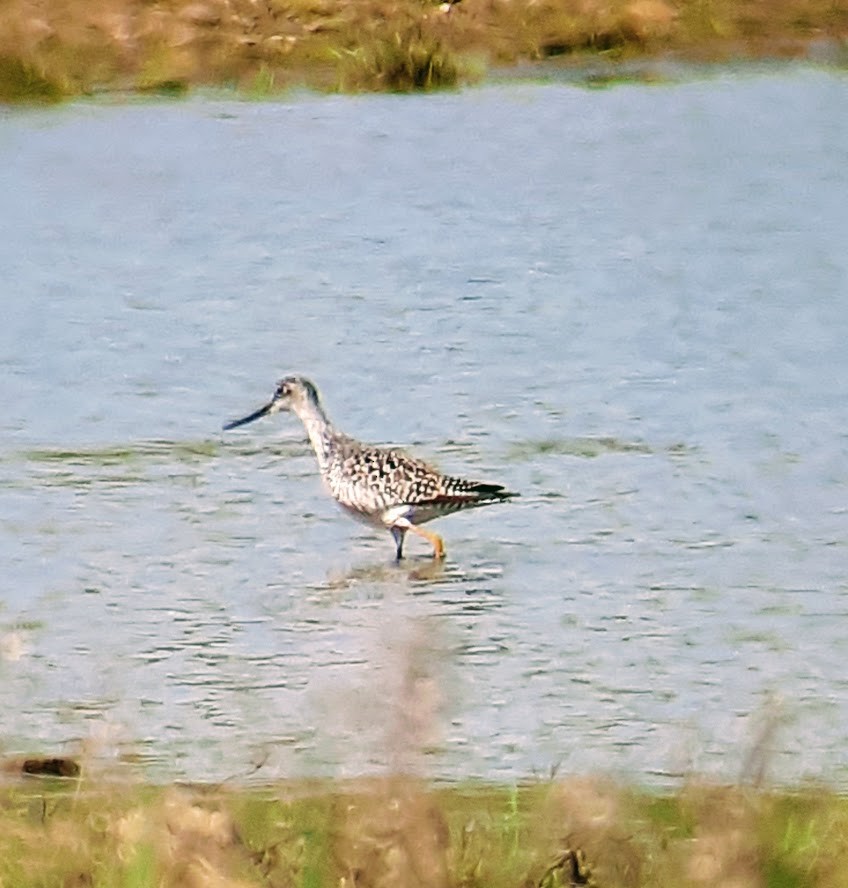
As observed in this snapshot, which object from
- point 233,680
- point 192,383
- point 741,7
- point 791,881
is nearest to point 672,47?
point 741,7

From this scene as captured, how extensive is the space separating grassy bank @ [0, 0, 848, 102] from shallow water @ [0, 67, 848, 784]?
0.63 metres

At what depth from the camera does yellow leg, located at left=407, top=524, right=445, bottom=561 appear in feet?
27.6

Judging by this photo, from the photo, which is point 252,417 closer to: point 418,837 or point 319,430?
point 319,430

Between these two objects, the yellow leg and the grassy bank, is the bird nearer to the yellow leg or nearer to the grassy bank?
the yellow leg

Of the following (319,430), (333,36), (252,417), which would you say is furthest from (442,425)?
(333,36)

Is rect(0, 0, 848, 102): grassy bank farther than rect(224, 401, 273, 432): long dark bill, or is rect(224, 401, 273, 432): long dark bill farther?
rect(0, 0, 848, 102): grassy bank

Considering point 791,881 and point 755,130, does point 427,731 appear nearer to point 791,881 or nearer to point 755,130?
point 791,881

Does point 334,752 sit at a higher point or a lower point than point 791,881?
lower

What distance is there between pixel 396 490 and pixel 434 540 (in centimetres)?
19

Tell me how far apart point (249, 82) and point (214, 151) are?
6.93 feet

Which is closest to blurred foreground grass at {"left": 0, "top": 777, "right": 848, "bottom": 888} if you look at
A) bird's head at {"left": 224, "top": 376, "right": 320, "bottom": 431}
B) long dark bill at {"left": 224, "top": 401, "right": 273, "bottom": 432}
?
bird's head at {"left": 224, "top": 376, "right": 320, "bottom": 431}

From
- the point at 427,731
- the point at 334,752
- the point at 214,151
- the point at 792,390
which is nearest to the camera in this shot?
the point at 427,731

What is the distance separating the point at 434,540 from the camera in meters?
8.45

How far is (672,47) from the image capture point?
1809 centimetres
